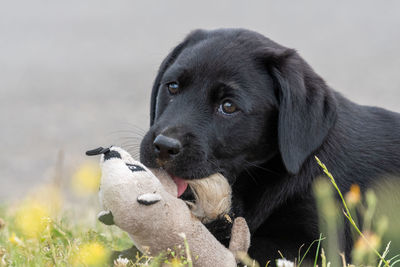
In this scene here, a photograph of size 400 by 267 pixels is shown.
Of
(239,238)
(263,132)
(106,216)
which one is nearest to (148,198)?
(106,216)

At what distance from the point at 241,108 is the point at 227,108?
0.24 ft

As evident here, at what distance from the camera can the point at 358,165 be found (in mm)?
3178

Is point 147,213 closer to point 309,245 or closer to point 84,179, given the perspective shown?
point 84,179

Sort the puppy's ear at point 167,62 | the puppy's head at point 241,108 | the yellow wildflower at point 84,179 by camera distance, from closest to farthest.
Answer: the yellow wildflower at point 84,179 < the puppy's head at point 241,108 < the puppy's ear at point 167,62

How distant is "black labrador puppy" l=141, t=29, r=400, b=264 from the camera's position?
2910 mm

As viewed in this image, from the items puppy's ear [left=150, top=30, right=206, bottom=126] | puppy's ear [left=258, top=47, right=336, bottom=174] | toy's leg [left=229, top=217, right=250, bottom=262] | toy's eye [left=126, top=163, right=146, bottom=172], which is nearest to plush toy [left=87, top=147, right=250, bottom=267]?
toy's eye [left=126, top=163, right=146, bottom=172]

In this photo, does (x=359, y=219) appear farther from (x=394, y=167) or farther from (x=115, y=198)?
(x=115, y=198)

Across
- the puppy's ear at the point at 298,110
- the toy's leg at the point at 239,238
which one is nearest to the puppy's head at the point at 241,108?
the puppy's ear at the point at 298,110

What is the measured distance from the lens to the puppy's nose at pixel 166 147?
8.63 feet

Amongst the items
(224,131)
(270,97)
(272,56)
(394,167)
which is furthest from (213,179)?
(394,167)

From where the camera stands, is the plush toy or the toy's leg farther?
the toy's leg

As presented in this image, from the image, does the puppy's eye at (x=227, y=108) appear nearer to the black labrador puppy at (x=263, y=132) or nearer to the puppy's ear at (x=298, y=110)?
the black labrador puppy at (x=263, y=132)

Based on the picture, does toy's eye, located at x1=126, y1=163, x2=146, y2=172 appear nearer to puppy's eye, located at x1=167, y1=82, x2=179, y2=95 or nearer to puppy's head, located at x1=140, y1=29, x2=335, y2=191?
puppy's head, located at x1=140, y1=29, x2=335, y2=191

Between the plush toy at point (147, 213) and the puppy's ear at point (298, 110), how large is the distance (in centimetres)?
71
